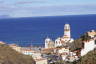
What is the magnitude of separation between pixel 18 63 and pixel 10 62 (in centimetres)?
76

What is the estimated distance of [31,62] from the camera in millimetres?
30047

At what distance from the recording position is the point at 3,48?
32000 mm

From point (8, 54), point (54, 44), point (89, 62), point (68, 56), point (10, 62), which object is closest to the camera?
point (89, 62)

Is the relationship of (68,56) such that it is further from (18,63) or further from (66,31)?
(66,31)

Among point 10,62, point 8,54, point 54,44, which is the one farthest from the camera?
point 54,44

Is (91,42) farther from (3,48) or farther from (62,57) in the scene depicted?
(3,48)

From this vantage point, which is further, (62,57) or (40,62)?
(62,57)

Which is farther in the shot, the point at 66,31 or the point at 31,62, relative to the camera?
the point at 66,31

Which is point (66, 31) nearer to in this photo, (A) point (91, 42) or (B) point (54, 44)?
(B) point (54, 44)

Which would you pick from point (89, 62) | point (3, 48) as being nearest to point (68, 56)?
point (3, 48)

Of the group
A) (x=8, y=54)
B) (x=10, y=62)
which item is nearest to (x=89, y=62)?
(x=10, y=62)

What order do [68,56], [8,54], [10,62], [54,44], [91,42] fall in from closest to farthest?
[10,62], [8,54], [91,42], [68,56], [54,44]

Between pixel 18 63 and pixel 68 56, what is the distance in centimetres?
734

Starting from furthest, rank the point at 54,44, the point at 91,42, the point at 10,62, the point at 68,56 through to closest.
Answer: the point at 54,44
the point at 68,56
the point at 91,42
the point at 10,62
